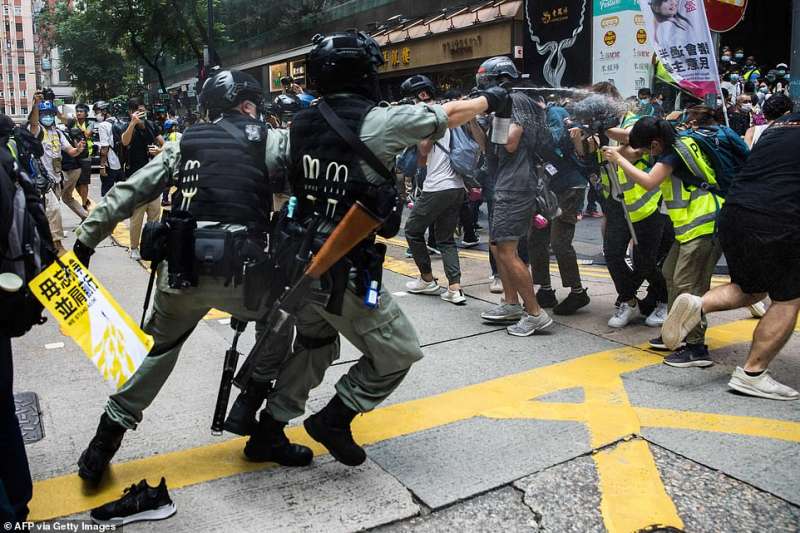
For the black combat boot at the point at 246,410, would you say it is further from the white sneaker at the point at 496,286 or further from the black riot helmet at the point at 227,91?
the white sneaker at the point at 496,286

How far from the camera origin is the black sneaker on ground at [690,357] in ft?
15.4

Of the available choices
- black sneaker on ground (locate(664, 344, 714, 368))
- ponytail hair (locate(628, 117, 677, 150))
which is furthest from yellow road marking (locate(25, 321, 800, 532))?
ponytail hair (locate(628, 117, 677, 150))

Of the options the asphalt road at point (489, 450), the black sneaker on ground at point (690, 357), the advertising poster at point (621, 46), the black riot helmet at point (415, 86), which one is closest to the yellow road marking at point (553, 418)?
the asphalt road at point (489, 450)

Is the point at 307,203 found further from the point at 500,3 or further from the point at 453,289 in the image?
the point at 500,3

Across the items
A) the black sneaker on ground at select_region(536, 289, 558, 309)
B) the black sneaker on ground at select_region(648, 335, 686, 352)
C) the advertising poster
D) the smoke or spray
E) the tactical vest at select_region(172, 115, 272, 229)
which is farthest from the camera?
the advertising poster

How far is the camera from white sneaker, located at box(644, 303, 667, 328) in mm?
5703

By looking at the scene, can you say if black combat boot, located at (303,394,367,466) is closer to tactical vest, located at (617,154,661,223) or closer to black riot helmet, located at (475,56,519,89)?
black riot helmet, located at (475,56,519,89)

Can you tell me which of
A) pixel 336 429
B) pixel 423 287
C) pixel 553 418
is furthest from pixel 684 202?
pixel 336 429

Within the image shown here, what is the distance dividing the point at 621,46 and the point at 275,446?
46.4 feet

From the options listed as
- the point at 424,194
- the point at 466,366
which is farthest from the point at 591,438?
the point at 424,194

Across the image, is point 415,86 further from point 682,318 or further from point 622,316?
point 682,318

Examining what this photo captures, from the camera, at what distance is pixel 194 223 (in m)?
2.99

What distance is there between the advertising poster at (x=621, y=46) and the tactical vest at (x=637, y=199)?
984cm

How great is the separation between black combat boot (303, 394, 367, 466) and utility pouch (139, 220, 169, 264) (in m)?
0.94
